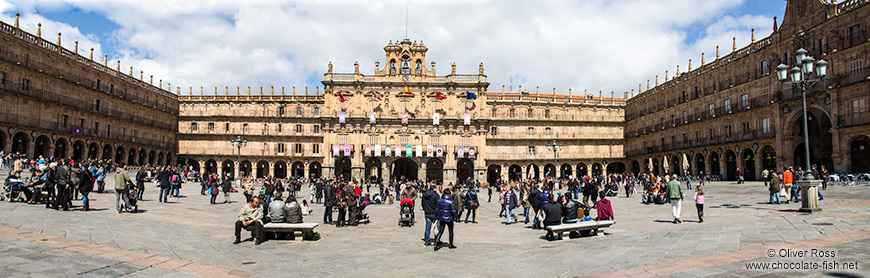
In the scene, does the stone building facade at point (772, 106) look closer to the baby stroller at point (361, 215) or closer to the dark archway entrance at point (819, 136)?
the dark archway entrance at point (819, 136)

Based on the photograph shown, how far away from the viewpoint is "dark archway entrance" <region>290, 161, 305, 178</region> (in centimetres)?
5882

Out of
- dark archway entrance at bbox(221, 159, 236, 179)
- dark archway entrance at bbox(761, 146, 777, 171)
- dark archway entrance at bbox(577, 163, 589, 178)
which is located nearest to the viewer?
dark archway entrance at bbox(761, 146, 777, 171)

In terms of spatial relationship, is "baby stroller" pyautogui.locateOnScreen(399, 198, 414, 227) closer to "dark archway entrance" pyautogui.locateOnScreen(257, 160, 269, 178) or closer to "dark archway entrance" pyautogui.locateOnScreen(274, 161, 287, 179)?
"dark archway entrance" pyautogui.locateOnScreen(274, 161, 287, 179)

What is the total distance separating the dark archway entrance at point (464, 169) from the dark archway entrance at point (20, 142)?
37295mm

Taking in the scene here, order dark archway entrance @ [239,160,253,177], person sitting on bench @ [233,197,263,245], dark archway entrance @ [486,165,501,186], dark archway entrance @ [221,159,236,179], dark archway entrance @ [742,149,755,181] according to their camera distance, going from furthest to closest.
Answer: dark archway entrance @ [486,165,501,186] → dark archway entrance @ [221,159,236,179] → dark archway entrance @ [239,160,253,177] → dark archway entrance @ [742,149,755,181] → person sitting on bench @ [233,197,263,245]

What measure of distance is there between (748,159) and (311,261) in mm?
42678

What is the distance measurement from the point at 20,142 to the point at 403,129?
3168 centimetres

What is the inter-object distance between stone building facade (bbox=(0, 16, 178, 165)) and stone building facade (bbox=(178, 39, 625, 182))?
261 inches

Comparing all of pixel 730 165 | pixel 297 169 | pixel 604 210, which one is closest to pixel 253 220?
pixel 604 210

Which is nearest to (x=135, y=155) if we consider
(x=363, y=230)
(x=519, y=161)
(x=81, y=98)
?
(x=81, y=98)

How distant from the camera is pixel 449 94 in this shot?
180ft

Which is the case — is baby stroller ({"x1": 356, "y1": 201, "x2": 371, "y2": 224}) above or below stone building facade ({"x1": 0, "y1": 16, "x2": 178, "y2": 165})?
below

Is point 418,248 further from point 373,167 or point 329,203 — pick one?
point 373,167

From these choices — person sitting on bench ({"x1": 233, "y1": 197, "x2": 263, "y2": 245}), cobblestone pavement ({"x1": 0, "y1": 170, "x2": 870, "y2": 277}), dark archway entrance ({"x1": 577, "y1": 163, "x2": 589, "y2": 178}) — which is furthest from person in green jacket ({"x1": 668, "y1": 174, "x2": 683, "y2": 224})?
dark archway entrance ({"x1": 577, "y1": 163, "x2": 589, "y2": 178})
